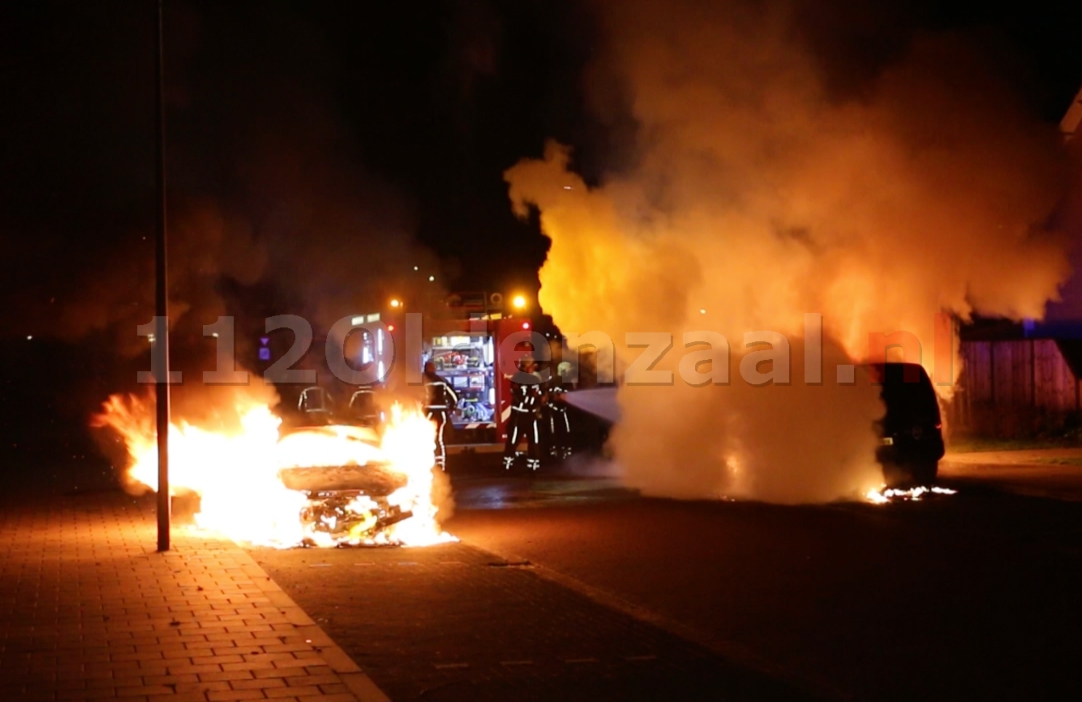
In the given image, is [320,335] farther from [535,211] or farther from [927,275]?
[927,275]

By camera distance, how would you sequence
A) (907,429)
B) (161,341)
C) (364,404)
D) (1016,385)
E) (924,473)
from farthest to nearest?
(1016,385), (364,404), (924,473), (907,429), (161,341)

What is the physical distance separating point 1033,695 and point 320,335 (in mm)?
21572

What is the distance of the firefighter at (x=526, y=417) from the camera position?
20859mm

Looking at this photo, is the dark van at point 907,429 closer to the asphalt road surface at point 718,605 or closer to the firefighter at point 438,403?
the asphalt road surface at point 718,605

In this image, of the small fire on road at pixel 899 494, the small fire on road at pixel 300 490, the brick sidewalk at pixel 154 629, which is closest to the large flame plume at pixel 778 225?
the small fire on road at pixel 899 494

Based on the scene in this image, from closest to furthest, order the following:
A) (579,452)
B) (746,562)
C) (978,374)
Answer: (746,562) → (579,452) → (978,374)

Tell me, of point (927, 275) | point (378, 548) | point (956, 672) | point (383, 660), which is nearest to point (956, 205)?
point (927, 275)

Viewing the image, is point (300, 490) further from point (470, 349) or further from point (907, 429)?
point (470, 349)

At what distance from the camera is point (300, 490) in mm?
12586

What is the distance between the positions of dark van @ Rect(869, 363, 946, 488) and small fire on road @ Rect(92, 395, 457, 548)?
6179 mm

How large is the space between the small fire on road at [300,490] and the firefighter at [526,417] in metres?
3.24

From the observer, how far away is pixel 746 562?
37.2ft

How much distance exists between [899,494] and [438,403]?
7769 millimetres

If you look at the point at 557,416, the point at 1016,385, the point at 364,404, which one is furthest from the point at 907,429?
the point at 1016,385
